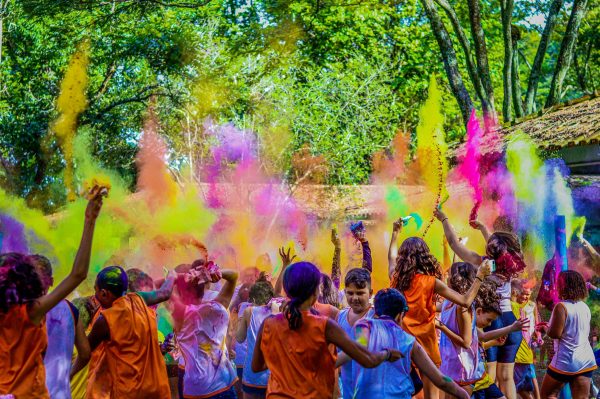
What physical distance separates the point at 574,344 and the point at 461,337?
1389 millimetres

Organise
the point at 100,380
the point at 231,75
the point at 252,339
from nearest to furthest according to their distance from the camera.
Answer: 1. the point at 100,380
2. the point at 252,339
3. the point at 231,75

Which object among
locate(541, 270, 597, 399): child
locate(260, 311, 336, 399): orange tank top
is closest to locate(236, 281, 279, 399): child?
locate(260, 311, 336, 399): orange tank top

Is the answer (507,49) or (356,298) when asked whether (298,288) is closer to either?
(356,298)

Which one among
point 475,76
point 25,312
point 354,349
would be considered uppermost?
point 475,76

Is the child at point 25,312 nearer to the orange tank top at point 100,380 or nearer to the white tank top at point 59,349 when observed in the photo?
the white tank top at point 59,349

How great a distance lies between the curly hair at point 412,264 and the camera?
6367mm

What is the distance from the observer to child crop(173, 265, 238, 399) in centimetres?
624

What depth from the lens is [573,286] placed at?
745 centimetres

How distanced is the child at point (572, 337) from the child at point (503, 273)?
0.38 m

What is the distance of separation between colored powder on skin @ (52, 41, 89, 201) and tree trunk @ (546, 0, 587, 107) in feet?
32.9

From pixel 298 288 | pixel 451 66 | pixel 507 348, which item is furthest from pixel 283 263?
pixel 451 66

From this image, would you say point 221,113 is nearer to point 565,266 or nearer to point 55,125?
point 55,125

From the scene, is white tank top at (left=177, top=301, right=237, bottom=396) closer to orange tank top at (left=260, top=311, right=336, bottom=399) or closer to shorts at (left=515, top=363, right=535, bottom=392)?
orange tank top at (left=260, top=311, right=336, bottom=399)

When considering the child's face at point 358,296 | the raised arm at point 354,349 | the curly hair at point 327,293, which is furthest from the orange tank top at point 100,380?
the curly hair at point 327,293
